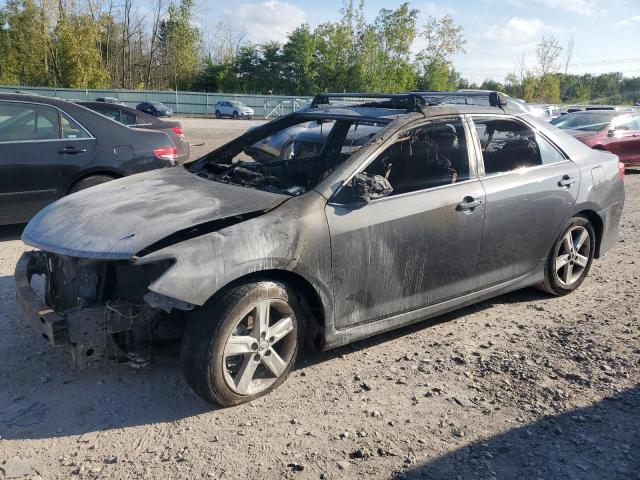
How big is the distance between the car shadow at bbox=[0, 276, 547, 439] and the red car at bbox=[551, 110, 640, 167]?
11496 mm

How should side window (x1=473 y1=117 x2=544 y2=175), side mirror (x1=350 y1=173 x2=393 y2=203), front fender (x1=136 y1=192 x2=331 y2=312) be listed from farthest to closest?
side window (x1=473 y1=117 x2=544 y2=175)
side mirror (x1=350 y1=173 x2=393 y2=203)
front fender (x1=136 y1=192 x2=331 y2=312)

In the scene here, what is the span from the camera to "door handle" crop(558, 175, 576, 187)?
15.6 feet

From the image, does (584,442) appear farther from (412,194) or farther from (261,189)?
(261,189)

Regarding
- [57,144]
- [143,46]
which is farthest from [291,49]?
[57,144]

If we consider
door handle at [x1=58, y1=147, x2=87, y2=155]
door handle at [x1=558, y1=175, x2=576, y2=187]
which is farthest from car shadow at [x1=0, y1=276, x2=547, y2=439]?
door handle at [x1=58, y1=147, x2=87, y2=155]

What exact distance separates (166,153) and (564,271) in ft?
15.5

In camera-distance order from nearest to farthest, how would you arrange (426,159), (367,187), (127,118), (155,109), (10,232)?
1. (367,187)
2. (426,159)
3. (10,232)
4. (127,118)
5. (155,109)

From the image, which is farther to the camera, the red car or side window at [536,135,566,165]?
the red car

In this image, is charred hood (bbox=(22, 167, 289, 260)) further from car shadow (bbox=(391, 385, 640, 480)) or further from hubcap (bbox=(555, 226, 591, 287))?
hubcap (bbox=(555, 226, 591, 287))

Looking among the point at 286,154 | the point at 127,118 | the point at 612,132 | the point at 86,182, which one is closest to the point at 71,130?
the point at 86,182

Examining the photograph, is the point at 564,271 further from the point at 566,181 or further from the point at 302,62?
the point at 302,62

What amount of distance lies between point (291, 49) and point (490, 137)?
6436 cm

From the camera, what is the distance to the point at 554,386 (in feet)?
11.8

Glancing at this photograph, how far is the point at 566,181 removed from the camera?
479 cm
